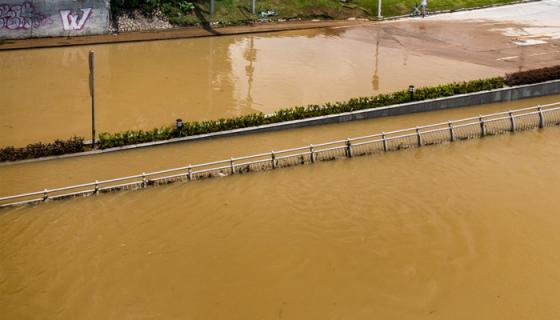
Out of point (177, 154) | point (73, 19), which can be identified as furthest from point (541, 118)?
point (73, 19)

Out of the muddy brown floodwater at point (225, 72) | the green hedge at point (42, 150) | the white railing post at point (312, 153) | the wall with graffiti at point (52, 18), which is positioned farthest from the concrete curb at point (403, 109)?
the wall with graffiti at point (52, 18)

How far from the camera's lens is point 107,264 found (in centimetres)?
1311

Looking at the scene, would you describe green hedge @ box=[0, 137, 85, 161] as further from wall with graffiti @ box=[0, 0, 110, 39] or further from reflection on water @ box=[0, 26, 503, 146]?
wall with graffiti @ box=[0, 0, 110, 39]

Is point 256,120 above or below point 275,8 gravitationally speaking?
below

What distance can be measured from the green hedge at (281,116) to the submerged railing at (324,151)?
7.18 feet

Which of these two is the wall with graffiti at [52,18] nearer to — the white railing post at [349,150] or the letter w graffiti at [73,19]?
the letter w graffiti at [73,19]

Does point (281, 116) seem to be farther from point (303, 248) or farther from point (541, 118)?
point (541, 118)

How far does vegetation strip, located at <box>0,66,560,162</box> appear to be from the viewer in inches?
722

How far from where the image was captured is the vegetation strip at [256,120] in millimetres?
18328

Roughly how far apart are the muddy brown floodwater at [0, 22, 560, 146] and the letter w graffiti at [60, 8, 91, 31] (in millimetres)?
2939

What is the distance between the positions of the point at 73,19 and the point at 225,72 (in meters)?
12.2

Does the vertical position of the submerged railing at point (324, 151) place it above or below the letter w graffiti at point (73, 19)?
below

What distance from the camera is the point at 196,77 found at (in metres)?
27.1

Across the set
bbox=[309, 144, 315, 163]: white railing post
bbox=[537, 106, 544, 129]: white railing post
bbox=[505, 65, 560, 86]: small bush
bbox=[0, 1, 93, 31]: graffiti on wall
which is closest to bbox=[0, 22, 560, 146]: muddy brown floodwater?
bbox=[505, 65, 560, 86]: small bush
